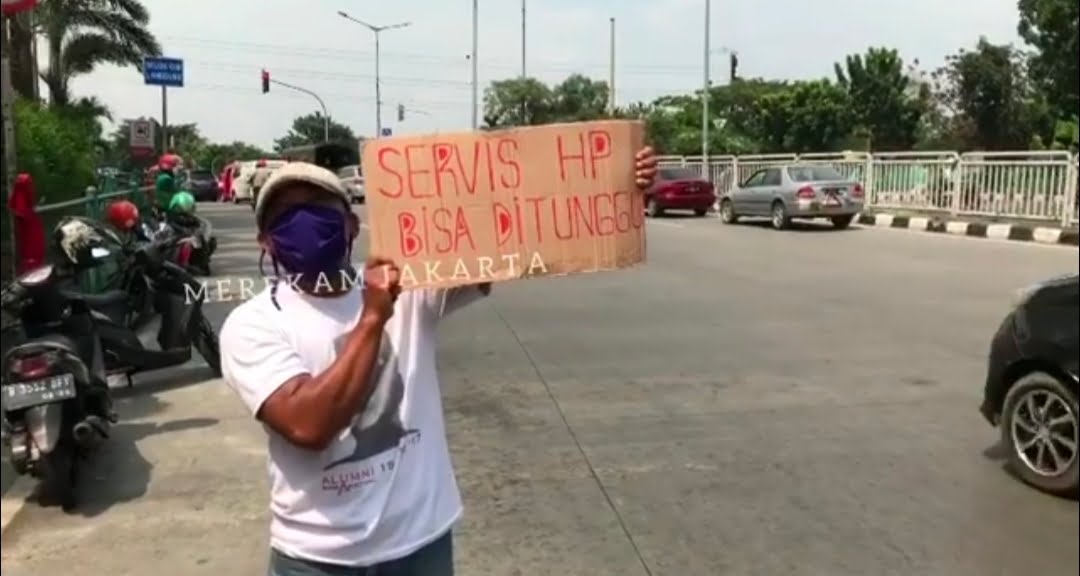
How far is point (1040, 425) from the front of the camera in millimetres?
4387

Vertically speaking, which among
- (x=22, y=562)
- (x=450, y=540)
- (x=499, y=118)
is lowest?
(x=22, y=562)

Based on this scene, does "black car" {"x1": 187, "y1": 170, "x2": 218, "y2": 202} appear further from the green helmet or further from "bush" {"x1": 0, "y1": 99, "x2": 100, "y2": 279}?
the green helmet

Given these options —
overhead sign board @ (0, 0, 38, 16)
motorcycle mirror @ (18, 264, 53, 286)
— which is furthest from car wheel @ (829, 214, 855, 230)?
overhead sign board @ (0, 0, 38, 16)

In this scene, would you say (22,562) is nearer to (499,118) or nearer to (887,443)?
(499,118)

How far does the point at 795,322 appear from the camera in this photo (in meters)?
9.23

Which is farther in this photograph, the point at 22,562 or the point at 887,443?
the point at 887,443

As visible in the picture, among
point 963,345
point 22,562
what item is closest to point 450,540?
point 22,562

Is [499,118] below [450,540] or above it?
above

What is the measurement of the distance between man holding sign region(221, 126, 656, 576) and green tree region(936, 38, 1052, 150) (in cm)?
63

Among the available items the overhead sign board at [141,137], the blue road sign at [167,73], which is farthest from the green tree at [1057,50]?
the overhead sign board at [141,137]

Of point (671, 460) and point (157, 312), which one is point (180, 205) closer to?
point (157, 312)

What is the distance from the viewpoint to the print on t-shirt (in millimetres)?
2045

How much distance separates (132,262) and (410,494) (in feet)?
18.5

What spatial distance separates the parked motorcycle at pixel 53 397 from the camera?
4.43m
